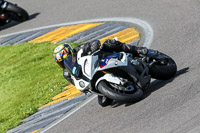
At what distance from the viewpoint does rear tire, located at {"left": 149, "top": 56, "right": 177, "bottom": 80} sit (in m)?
7.75

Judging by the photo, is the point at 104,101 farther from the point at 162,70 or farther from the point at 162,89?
the point at 162,70

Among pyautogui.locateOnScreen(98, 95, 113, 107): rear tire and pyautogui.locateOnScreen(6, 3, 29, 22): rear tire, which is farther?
pyautogui.locateOnScreen(6, 3, 29, 22): rear tire

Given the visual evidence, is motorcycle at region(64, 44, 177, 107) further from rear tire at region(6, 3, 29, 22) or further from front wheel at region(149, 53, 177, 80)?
rear tire at region(6, 3, 29, 22)

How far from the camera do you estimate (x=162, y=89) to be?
755cm

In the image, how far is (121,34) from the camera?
39.0 feet

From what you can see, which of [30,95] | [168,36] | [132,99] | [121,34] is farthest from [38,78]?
[132,99]

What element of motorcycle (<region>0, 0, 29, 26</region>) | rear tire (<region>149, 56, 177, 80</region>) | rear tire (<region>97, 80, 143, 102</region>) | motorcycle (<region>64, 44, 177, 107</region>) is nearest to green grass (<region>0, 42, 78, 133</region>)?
motorcycle (<region>0, 0, 29, 26</region>)

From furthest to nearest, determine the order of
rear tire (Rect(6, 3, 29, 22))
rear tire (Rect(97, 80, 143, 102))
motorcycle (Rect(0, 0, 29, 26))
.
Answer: rear tire (Rect(6, 3, 29, 22))
motorcycle (Rect(0, 0, 29, 26))
rear tire (Rect(97, 80, 143, 102))

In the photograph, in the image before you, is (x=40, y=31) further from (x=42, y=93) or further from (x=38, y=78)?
(x=42, y=93)

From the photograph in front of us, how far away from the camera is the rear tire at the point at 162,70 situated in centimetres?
775

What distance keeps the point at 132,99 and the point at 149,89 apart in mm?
859

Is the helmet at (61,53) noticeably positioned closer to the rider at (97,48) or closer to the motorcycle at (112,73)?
the rider at (97,48)

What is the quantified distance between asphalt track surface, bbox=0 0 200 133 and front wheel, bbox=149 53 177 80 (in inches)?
5.3

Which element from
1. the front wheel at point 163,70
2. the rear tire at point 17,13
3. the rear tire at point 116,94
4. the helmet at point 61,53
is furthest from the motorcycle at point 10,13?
the rear tire at point 116,94
